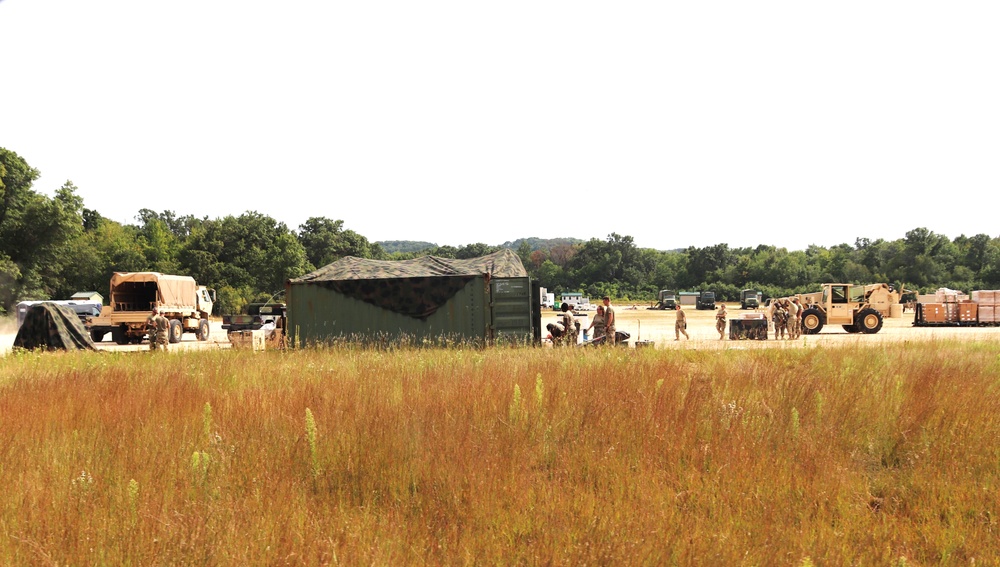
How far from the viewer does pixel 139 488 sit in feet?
15.7

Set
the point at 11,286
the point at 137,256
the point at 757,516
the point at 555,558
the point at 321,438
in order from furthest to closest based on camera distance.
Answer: the point at 137,256 < the point at 11,286 < the point at 321,438 < the point at 757,516 < the point at 555,558

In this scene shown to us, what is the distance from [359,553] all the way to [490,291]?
13711 millimetres

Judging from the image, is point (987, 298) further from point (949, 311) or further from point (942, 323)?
point (942, 323)

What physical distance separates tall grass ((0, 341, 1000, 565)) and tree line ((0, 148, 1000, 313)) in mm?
49613

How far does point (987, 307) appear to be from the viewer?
36.6 m

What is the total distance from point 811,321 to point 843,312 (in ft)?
5.43

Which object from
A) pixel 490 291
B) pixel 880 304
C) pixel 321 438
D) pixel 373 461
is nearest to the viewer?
pixel 373 461

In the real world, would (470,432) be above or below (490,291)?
below

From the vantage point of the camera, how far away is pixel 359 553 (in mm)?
3889

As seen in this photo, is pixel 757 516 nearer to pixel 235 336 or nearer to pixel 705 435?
pixel 705 435

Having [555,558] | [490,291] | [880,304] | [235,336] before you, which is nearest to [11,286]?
[235,336]

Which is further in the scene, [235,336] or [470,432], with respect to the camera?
[235,336]

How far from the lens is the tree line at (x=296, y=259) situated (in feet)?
166

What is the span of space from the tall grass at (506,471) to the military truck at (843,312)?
23.2m
